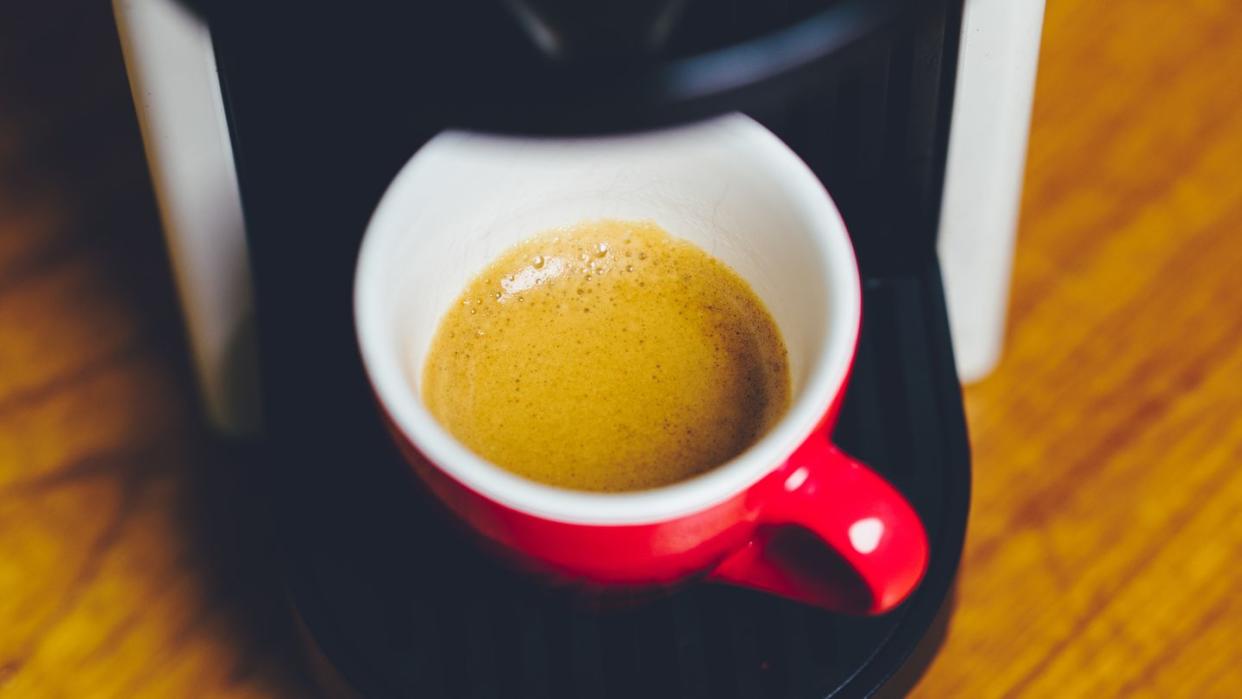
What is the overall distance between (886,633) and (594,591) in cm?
8

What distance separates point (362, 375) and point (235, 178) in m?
0.07

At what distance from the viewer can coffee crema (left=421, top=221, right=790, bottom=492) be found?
1.47ft

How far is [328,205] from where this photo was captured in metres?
0.46

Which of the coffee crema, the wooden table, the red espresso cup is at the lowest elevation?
the wooden table

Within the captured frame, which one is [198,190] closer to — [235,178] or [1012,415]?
[235,178]

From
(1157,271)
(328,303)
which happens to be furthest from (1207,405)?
(328,303)

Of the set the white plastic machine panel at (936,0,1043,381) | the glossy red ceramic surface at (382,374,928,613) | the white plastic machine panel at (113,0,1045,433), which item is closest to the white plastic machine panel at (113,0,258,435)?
the white plastic machine panel at (113,0,1045,433)

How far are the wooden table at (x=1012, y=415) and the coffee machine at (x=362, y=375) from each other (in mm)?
69

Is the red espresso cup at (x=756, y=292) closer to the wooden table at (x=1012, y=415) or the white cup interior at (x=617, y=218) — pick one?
the white cup interior at (x=617, y=218)

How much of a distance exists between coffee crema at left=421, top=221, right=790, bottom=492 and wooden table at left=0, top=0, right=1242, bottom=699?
117mm

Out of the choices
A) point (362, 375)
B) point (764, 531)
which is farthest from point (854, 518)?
point (362, 375)

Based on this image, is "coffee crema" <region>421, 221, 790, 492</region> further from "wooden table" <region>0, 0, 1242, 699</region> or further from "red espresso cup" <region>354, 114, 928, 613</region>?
"wooden table" <region>0, 0, 1242, 699</region>

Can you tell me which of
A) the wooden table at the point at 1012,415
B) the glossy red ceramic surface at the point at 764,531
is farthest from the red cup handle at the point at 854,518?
the wooden table at the point at 1012,415

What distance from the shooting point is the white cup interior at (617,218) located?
39 centimetres
